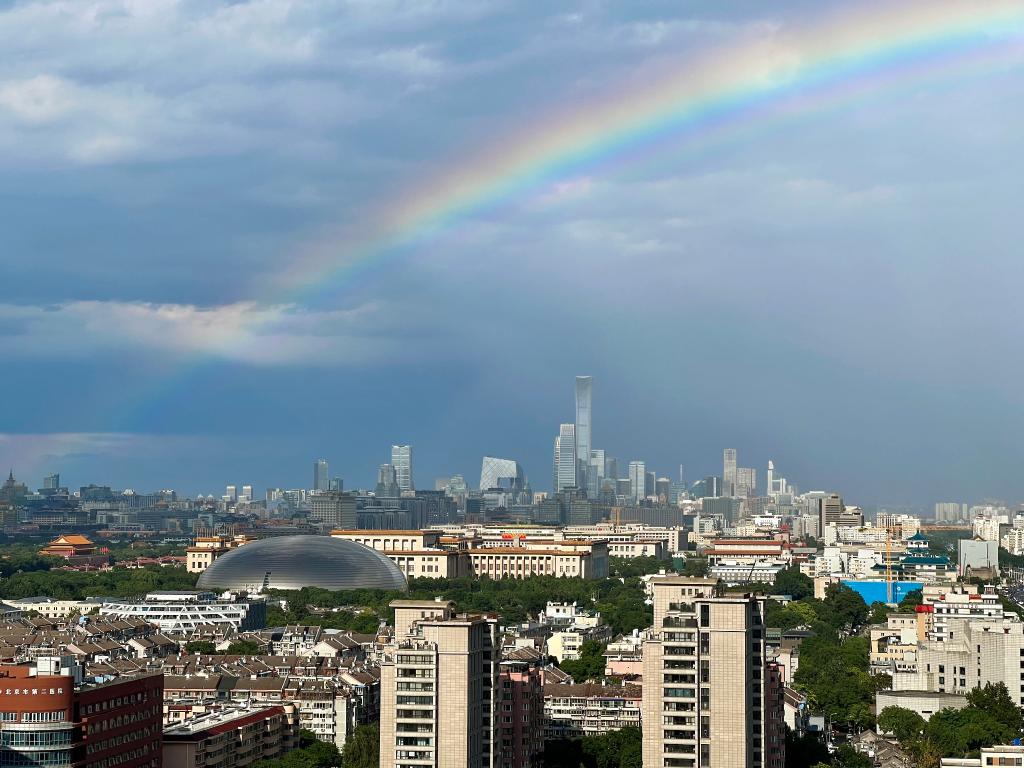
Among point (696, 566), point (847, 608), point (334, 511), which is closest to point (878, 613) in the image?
point (847, 608)

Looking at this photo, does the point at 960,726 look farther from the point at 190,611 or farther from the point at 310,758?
the point at 190,611

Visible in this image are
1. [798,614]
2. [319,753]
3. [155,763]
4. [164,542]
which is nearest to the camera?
[155,763]

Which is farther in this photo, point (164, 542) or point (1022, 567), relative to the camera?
point (164, 542)

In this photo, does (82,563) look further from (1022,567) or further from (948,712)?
(948,712)

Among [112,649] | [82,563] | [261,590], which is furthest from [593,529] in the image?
[112,649]

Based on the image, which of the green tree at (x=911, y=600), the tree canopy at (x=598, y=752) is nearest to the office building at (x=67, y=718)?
the tree canopy at (x=598, y=752)

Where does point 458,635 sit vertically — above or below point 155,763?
above
